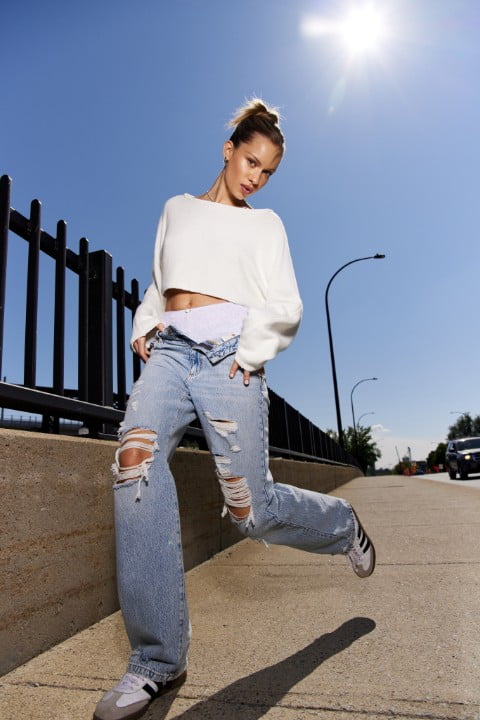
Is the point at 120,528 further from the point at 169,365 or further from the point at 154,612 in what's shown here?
the point at 169,365

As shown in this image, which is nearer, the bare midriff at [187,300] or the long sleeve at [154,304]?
the bare midriff at [187,300]

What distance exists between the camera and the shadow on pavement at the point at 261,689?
5.26 feet

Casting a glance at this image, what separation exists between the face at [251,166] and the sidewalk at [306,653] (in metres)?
1.77

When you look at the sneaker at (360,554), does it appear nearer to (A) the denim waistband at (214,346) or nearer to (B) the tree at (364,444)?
(A) the denim waistband at (214,346)

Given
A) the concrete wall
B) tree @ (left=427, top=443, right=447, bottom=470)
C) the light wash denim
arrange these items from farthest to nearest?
1. tree @ (left=427, top=443, right=447, bottom=470)
2. the concrete wall
3. the light wash denim

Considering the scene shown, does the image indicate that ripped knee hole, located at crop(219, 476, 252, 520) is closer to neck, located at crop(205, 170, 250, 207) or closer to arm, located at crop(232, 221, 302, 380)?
arm, located at crop(232, 221, 302, 380)

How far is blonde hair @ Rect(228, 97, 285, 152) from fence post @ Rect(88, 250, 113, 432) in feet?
4.48

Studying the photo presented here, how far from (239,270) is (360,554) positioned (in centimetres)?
131

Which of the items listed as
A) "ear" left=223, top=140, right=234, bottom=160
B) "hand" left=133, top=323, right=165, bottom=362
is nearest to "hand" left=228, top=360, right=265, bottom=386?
"hand" left=133, top=323, right=165, bottom=362

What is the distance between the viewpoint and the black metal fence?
2.48m

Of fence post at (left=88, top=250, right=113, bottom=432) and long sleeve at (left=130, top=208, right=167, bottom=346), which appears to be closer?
long sleeve at (left=130, top=208, right=167, bottom=346)

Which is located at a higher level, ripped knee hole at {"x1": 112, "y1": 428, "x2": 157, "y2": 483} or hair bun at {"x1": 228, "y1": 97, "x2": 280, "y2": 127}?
hair bun at {"x1": 228, "y1": 97, "x2": 280, "y2": 127}

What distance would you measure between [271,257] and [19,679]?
1705 mm

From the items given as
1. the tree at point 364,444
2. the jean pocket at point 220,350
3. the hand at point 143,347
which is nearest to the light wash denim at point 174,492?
the jean pocket at point 220,350
